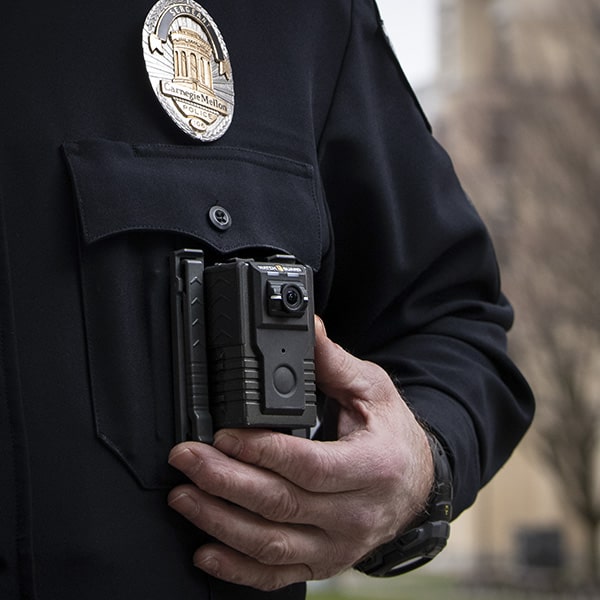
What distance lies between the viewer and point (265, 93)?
6.75 feet

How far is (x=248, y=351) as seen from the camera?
1.75 meters

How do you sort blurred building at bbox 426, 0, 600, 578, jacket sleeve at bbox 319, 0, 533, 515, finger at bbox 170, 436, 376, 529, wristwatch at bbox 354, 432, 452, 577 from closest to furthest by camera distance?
finger at bbox 170, 436, 376, 529 → wristwatch at bbox 354, 432, 452, 577 → jacket sleeve at bbox 319, 0, 533, 515 → blurred building at bbox 426, 0, 600, 578

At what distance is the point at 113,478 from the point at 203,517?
12 cm

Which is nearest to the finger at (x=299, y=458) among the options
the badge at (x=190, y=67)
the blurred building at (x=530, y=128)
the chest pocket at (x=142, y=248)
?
the chest pocket at (x=142, y=248)

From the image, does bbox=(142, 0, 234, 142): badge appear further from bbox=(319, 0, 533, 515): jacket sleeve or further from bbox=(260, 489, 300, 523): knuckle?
bbox=(260, 489, 300, 523): knuckle

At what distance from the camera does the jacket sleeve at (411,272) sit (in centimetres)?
219

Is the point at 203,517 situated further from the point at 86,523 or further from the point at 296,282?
the point at 296,282

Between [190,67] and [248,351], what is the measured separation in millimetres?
442

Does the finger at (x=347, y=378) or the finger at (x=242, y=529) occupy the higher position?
the finger at (x=347, y=378)

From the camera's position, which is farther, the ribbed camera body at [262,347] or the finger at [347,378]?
the finger at [347,378]

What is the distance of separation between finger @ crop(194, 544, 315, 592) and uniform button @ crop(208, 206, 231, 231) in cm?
43

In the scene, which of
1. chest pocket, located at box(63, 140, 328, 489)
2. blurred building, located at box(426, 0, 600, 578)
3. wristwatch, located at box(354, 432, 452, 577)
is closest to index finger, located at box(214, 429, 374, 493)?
chest pocket, located at box(63, 140, 328, 489)

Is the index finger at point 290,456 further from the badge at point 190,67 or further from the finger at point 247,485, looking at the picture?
the badge at point 190,67

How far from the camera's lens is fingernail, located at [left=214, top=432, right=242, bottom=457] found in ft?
5.64
